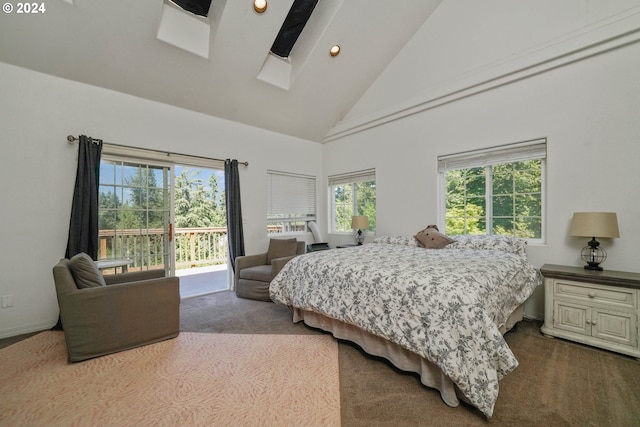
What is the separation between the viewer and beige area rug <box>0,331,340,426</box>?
5.09 feet

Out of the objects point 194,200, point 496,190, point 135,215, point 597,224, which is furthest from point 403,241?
point 194,200

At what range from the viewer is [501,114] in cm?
318

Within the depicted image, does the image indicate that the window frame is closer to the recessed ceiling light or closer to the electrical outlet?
the recessed ceiling light

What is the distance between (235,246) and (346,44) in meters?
3.29

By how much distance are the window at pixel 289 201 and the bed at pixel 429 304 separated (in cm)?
210

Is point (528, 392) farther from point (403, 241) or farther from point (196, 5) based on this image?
point (196, 5)

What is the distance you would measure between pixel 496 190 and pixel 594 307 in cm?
152

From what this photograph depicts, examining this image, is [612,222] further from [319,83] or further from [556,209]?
[319,83]

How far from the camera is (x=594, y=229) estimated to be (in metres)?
2.37

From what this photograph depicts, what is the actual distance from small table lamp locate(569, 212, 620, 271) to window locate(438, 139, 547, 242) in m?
0.45

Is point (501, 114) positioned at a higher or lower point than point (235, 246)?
higher

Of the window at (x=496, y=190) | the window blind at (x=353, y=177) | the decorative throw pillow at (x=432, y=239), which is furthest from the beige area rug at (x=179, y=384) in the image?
the window blind at (x=353, y=177)

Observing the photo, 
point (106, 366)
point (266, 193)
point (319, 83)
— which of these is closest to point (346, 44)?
point (319, 83)

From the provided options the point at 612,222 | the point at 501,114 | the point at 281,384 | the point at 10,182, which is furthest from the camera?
A: the point at 501,114
